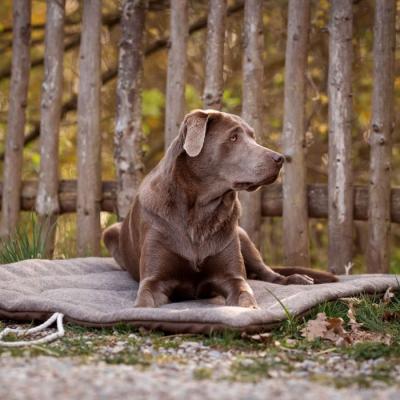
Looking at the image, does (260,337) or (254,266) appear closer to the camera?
(260,337)

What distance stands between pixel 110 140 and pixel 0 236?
1.61 m

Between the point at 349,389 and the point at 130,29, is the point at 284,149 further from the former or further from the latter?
the point at 349,389

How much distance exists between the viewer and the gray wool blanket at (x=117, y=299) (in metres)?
3.28

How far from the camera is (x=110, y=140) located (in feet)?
24.4

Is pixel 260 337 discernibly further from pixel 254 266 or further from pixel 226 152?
pixel 254 266

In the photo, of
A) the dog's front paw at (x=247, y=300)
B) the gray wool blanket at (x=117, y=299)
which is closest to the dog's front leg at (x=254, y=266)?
the gray wool blanket at (x=117, y=299)

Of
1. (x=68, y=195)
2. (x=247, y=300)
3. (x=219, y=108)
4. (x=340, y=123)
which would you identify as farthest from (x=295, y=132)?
(x=68, y=195)

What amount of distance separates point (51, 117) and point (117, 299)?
249 centimetres

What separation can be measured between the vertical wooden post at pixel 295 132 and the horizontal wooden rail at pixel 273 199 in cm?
10

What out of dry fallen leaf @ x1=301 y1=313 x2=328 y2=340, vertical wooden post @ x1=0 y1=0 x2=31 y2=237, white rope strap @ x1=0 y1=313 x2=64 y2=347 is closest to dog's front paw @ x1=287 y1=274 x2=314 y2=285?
dry fallen leaf @ x1=301 y1=313 x2=328 y2=340

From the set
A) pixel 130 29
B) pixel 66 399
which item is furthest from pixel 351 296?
pixel 130 29

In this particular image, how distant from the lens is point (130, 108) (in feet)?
19.5

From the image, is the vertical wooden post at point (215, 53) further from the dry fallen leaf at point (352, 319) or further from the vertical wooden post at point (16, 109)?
the dry fallen leaf at point (352, 319)

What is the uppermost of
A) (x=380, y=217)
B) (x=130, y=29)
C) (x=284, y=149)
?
(x=130, y=29)
